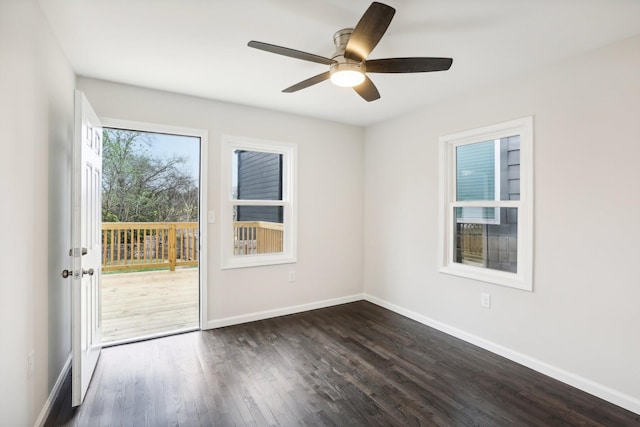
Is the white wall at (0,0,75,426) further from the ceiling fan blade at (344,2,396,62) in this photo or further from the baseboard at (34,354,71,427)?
the ceiling fan blade at (344,2,396,62)

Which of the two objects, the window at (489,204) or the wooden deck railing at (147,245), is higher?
the window at (489,204)

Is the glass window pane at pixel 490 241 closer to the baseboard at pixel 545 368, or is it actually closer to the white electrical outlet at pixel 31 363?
the baseboard at pixel 545 368

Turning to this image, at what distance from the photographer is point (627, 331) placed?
214 cm

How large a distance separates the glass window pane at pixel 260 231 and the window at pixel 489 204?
1944 mm

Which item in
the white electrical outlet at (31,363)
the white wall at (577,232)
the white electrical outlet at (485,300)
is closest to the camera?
the white electrical outlet at (31,363)

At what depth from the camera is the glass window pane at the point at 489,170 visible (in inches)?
113

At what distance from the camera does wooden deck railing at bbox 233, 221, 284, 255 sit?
157 inches

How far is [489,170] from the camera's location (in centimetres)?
310

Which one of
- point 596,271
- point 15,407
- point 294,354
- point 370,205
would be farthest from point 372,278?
point 15,407

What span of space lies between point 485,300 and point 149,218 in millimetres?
5408

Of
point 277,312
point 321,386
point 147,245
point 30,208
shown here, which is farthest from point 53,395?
point 147,245

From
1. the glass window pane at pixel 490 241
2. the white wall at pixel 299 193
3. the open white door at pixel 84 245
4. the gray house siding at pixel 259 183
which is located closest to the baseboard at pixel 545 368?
the glass window pane at pixel 490 241

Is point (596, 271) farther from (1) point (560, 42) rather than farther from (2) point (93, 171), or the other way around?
(2) point (93, 171)

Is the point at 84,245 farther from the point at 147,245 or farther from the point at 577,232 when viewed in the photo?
the point at 147,245
